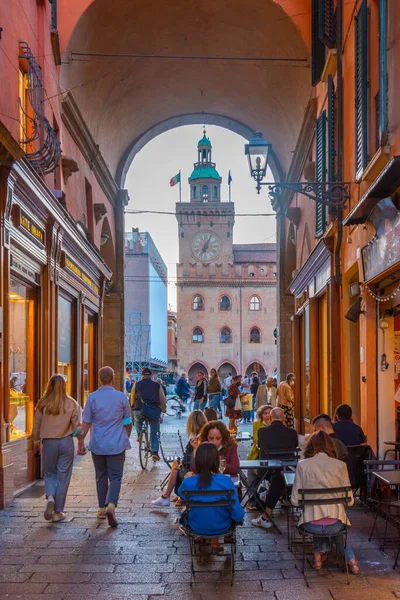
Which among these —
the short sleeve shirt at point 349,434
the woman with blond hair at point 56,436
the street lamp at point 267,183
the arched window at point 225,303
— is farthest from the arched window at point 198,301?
the woman with blond hair at point 56,436

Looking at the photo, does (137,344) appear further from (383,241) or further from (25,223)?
(383,241)

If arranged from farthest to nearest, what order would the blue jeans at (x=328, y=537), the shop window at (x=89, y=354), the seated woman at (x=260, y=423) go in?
the shop window at (x=89, y=354) → the seated woman at (x=260, y=423) → the blue jeans at (x=328, y=537)

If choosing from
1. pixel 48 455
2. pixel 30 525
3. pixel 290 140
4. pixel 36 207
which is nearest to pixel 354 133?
pixel 36 207

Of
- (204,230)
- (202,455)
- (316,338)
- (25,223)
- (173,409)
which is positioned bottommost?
(173,409)

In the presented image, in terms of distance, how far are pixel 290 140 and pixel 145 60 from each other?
4497 mm

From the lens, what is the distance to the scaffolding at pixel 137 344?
173ft

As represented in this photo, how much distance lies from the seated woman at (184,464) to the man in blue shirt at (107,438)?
663mm

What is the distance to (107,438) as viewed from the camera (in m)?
8.20

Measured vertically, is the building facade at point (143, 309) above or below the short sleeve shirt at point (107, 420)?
above

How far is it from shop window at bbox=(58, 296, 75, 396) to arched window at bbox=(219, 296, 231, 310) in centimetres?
5490

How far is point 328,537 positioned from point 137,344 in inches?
1865

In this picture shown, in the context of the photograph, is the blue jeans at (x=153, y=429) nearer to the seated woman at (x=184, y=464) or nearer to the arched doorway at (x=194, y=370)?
the seated woman at (x=184, y=464)

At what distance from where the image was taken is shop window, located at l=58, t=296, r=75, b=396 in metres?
14.3

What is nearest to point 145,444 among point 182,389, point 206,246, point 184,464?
point 184,464
